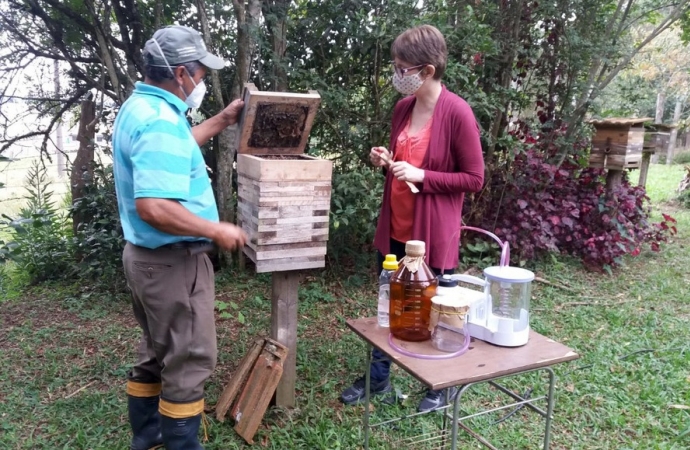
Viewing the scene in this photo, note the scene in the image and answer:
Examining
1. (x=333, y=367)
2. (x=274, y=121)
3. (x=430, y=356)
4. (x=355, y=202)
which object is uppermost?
(x=274, y=121)

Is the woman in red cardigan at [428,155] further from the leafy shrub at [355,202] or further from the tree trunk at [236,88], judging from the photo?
the tree trunk at [236,88]

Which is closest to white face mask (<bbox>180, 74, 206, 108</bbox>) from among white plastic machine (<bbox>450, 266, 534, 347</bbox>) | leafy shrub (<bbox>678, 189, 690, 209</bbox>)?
white plastic machine (<bbox>450, 266, 534, 347</bbox>)

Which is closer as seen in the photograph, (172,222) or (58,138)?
(172,222)

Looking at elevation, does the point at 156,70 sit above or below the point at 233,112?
above

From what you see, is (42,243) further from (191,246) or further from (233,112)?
(191,246)

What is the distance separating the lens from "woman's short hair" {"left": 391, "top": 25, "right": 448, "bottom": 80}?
2398 mm

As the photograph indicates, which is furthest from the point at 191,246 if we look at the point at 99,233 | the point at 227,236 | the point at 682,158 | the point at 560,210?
the point at 682,158

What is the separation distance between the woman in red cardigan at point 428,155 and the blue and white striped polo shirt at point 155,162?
0.89 meters

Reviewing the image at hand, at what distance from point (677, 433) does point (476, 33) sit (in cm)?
337

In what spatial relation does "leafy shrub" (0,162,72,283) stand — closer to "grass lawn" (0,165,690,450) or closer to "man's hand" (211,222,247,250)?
"grass lawn" (0,165,690,450)

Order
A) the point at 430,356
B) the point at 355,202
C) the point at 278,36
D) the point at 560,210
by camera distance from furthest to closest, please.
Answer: the point at 560,210 < the point at 355,202 < the point at 278,36 < the point at 430,356

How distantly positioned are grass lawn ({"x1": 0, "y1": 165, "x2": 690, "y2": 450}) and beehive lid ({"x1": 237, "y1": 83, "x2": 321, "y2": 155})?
1.48m

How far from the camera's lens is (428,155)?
2.52 metres

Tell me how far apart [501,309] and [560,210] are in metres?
4.07
